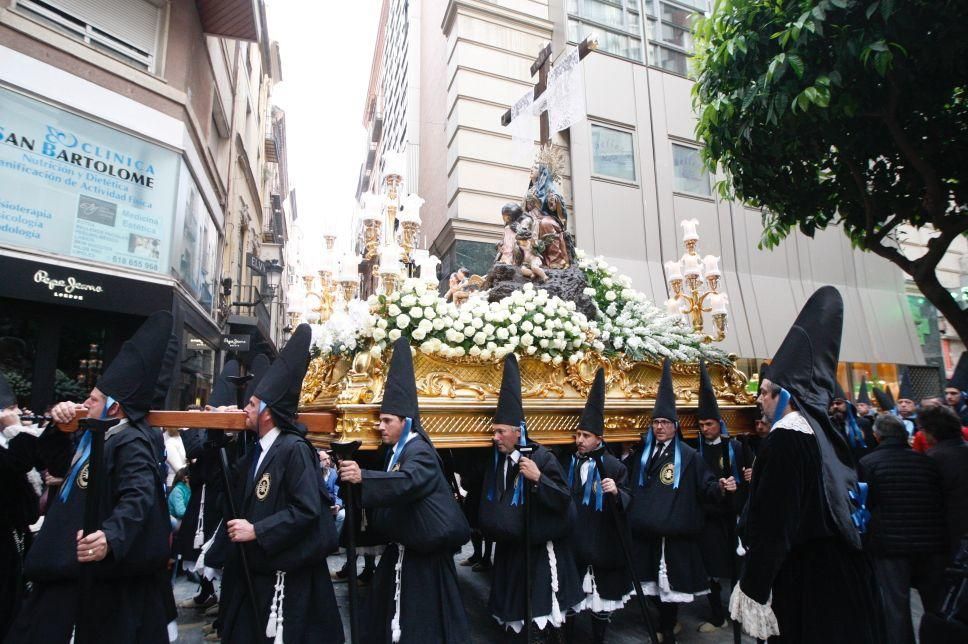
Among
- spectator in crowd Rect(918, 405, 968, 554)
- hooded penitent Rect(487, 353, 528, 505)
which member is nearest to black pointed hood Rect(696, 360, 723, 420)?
spectator in crowd Rect(918, 405, 968, 554)

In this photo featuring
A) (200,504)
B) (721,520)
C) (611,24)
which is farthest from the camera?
Answer: (611,24)

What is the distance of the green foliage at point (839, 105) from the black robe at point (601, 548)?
384 centimetres

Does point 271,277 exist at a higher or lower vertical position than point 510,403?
higher

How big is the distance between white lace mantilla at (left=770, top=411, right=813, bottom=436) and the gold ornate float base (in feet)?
7.05

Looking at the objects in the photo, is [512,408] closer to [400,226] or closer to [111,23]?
[400,226]

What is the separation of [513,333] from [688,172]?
13950mm

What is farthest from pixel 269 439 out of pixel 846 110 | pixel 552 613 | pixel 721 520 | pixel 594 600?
pixel 846 110

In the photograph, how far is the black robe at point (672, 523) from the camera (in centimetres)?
463

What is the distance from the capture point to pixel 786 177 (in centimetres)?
727

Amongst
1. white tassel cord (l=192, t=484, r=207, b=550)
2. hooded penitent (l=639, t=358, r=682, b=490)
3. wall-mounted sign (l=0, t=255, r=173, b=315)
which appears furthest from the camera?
wall-mounted sign (l=0, t=255, r=173, b=315)

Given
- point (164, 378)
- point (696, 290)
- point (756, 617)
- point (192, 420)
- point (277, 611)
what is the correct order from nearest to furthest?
point (756, 617) < point (277, 611) < point (192, 420) < point (164, 378) < point (696, 290)

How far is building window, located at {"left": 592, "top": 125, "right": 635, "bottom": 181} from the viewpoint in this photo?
1514cm

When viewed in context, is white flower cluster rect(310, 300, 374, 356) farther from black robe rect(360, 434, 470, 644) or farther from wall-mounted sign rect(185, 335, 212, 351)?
wall-mounted sign rect(185, 335, 212, 351)

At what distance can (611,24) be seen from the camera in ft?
53.1
